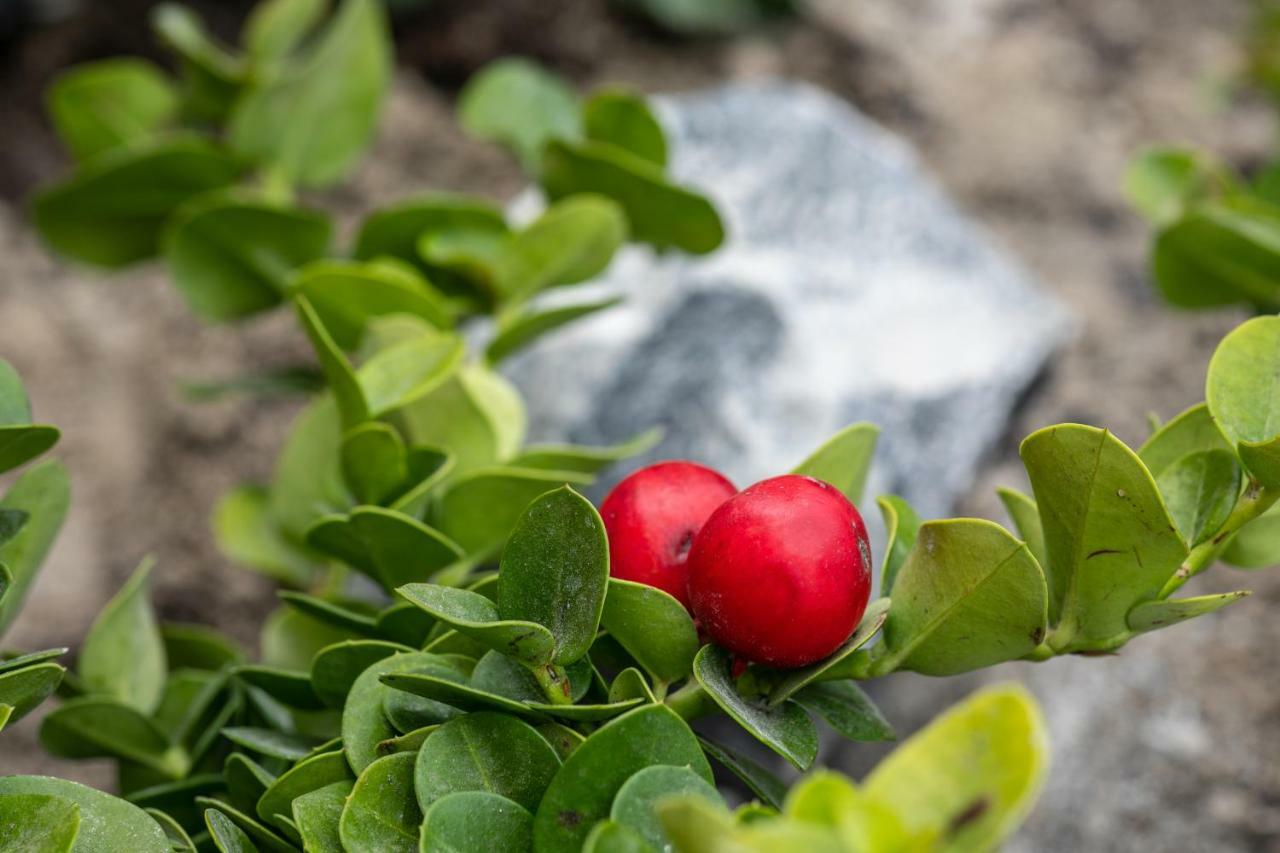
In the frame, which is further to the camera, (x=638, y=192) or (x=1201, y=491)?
(x=638, y=192)

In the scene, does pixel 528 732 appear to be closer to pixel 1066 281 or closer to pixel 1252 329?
pixel 1252 329

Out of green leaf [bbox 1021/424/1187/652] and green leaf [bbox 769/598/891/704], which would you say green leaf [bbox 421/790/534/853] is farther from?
green leaf [bbox 1021/424/1187/652]

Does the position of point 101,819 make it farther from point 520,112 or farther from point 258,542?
point 520,112

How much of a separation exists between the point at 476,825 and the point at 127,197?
642 millimetres

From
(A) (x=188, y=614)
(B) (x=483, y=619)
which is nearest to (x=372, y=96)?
(A) (x=188, y=614)

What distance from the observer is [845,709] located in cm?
48

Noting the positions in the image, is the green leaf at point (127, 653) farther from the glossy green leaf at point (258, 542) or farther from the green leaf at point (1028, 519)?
the green leaf at point (1028, 519)

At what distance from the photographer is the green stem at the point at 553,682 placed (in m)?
0.43

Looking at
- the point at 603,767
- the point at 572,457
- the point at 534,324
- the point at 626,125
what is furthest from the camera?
the point at 626,125

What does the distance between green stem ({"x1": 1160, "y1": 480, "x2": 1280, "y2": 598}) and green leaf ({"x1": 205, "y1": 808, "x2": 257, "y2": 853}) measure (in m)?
0.35

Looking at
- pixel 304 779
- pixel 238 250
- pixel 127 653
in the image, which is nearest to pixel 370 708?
→ pixel 304 779

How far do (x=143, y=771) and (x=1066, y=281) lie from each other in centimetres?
103

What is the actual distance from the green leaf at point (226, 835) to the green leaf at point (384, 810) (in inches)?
1.6

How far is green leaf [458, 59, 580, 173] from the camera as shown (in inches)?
36.3
